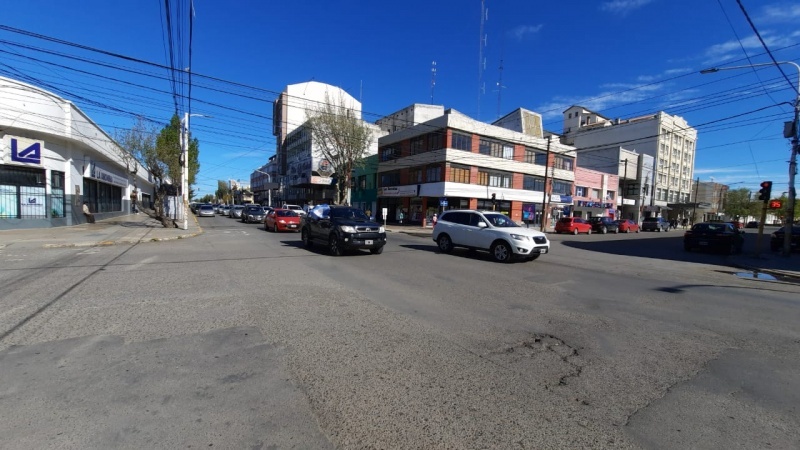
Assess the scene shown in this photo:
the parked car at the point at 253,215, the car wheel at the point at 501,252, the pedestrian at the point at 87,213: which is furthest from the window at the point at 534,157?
the pedestrian at the point at 87,213

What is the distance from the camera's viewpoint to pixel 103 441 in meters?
2.47

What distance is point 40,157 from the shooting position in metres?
18.6

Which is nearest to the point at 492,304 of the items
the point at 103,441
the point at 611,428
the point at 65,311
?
the point at 611,428

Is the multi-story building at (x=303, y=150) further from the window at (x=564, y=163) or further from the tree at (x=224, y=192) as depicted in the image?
the tree at (x=224, y=192)

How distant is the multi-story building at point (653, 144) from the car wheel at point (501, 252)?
57.2m

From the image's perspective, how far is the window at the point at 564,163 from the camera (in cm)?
4484

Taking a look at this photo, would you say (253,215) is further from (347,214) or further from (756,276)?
(756,276)

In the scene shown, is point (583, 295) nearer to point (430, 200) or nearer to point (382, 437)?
point (382, 437)

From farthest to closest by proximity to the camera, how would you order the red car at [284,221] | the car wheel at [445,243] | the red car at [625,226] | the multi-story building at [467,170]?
the red car at [625,226] → the multi-story building at [467,170] → the red car at [284,221] → the car wheel at [445,243]

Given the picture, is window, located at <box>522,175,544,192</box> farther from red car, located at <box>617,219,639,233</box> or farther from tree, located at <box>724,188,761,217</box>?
tree, located at <box>724,188,761,217</box>

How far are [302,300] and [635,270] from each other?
1068 cm

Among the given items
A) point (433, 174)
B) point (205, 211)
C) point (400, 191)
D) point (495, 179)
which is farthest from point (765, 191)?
point (205, 211)

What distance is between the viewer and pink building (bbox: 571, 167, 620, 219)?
162 feet

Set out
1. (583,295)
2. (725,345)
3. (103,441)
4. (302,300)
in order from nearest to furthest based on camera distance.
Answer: (103,441) < (725,345) < (302,300) < (583,295)
